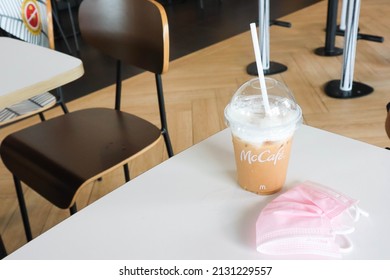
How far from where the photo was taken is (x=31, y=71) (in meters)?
1.05

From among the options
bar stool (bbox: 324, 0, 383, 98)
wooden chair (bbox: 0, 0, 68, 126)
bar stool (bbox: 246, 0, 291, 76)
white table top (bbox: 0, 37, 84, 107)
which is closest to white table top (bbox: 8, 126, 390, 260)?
white table top (bbox: 0, 37, 84, 107)

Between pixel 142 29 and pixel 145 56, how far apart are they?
8 cm

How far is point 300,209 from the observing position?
57cm

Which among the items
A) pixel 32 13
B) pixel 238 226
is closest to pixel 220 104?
pixel 32 13

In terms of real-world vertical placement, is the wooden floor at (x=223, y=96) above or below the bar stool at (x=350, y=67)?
below

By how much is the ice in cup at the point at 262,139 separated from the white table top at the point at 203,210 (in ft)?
0.08

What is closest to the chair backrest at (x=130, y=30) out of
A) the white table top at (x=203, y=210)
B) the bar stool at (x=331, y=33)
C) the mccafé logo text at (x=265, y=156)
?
the white table top at (x=203, y=210)

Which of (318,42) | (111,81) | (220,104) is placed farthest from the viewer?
(318,42)

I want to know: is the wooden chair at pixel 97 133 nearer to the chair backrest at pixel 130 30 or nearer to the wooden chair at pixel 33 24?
the chair backrest at pixel 130 30

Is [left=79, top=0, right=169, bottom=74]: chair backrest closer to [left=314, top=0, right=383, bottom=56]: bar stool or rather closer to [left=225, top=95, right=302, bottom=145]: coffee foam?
[left=225, top=95, right=302, bottom=145]: coffee foam

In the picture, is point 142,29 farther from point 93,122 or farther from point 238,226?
point 238,226

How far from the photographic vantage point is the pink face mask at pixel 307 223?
20.8 inches

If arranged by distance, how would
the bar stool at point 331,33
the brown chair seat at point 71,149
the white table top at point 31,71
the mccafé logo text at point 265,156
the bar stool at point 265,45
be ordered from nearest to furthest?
Answer: the mccafé logo text at point 265,156 → the white table top at point 31,71 → the brown chair seat at point 71,149 → the bar stool at point 265,45 → the bar stool at point 331,33

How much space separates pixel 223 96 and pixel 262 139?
2064 millimetres
